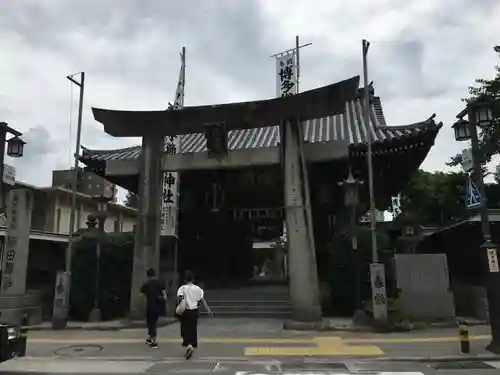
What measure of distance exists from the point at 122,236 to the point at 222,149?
509 cm

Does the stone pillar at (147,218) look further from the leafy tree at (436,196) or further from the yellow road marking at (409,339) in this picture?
the leafy tree at (436,196)

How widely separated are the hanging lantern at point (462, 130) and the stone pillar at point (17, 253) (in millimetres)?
12387

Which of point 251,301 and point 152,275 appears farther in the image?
point 251,301

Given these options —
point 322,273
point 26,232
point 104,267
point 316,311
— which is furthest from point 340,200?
point 26,232

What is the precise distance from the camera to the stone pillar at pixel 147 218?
53.1 feet

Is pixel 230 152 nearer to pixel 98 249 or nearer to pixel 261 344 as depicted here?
pixel 98 249

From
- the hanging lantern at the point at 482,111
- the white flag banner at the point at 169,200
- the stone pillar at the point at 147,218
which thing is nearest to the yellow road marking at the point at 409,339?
the hanging lantern at the point at 482,111

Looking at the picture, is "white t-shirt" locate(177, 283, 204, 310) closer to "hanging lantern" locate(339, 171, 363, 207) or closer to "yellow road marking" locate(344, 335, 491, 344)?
"yellow road marking" locate(344, 335, 491, 344)

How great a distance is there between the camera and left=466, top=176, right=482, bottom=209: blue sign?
436 inches

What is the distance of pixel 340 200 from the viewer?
20.9 m

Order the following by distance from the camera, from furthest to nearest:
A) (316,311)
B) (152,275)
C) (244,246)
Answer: (244,246), (316,311), (152,275)

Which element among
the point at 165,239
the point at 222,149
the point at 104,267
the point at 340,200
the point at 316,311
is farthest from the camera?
the point at 340,200

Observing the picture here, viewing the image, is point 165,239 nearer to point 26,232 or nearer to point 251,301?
point 251,301

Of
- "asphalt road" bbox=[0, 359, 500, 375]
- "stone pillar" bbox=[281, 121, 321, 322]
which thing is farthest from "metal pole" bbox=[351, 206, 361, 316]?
"asphalt road" bbox=[0, 359, 500, 375]
